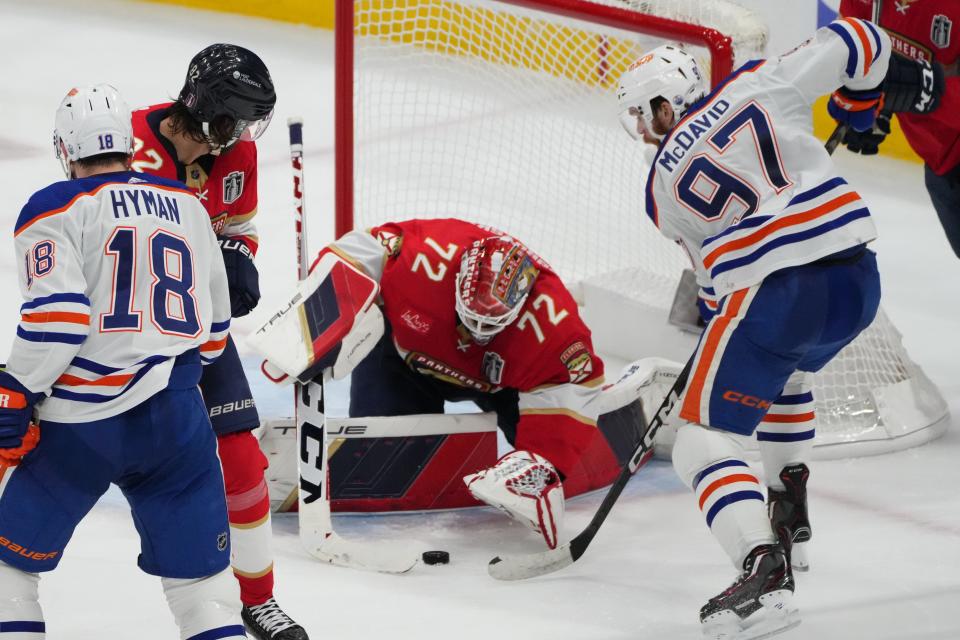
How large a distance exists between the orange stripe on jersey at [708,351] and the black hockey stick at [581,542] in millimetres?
222

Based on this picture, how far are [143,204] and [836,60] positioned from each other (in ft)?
4.90

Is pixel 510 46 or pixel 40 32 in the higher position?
pixel 510 46

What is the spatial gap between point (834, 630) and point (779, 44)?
3374 mm

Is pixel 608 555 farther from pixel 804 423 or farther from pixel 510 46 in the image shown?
pixel 510 46

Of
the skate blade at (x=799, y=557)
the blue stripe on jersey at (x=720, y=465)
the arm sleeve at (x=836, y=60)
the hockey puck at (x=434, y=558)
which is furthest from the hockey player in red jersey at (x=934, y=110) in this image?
the hockey puck at (x=434, y=558)

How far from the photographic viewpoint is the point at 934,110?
398 cm

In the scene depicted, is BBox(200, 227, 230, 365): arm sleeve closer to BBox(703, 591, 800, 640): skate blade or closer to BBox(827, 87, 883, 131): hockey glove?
BBox(703, 591, 800, 640): skate blade

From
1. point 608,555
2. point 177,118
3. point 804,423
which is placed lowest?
point 608,555

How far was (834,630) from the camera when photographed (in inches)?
127

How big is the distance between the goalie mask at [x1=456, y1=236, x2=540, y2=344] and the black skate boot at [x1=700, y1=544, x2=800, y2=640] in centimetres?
86

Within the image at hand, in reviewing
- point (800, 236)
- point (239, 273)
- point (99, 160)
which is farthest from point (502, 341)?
point (99, 160)

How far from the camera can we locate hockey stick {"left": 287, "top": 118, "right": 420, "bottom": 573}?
3461 mm

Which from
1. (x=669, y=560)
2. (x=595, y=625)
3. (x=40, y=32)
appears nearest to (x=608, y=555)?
(x=669, y=560)

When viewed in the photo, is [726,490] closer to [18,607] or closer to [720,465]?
[720,465]
